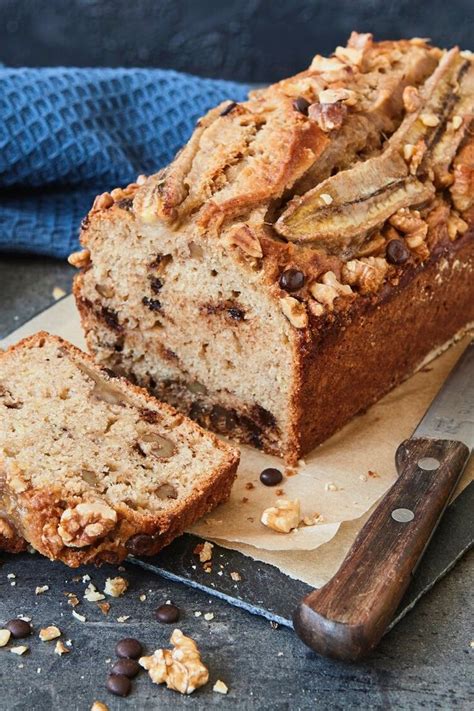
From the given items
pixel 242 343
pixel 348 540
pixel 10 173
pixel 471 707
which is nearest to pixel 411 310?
pixel 242 343

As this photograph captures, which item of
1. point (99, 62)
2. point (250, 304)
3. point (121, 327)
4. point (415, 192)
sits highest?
point (415, 192)

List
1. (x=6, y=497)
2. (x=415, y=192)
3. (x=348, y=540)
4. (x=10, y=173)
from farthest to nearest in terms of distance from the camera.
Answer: (x=10, y=173), (x=415, y=192), (x=348, y=540), (x=6, y=497)

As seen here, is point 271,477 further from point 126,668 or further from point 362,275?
point 126,668

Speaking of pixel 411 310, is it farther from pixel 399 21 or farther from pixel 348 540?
pixel 399 21

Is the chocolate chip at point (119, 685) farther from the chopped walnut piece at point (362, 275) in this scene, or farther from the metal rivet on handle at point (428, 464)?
the chopped walnut piece at point (362, 275)

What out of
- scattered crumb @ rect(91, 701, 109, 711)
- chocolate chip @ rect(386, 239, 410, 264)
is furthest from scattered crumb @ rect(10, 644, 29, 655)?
chocolate chip @ rect(386, 239, 410, 264)
